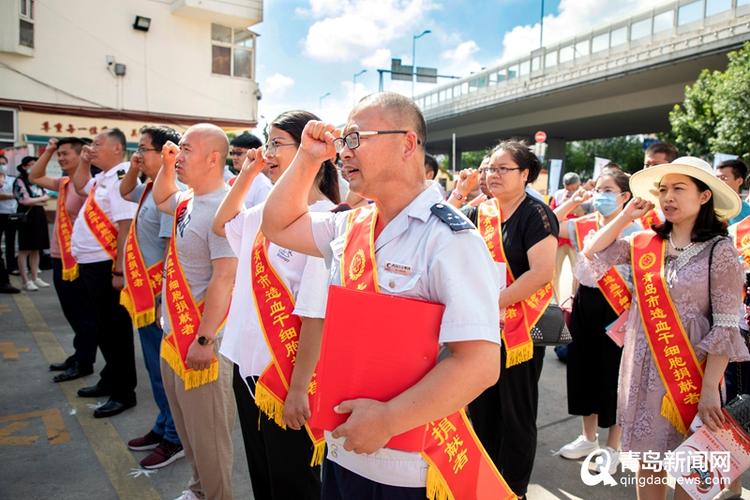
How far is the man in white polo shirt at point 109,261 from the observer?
4277 millimetres

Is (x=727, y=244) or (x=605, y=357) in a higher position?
(x=727, y=244)

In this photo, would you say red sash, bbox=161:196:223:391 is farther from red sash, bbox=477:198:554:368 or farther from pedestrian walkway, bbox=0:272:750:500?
red sash, bbox=477:198:554:368

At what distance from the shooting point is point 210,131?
2.96m

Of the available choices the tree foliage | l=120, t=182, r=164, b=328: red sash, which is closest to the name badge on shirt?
l=120, t=182, r=164, b=328: red sash

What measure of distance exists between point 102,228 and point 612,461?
165 inches

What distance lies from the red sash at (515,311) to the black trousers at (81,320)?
3762 mm

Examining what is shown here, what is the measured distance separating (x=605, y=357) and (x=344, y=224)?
9.06ft

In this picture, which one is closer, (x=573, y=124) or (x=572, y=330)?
(x=572, y=330)

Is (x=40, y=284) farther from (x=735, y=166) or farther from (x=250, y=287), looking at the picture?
(x=735, y=166)

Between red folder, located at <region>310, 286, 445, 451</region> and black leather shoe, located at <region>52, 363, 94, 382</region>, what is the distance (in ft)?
14.4

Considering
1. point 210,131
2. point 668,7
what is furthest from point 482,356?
point 668,7

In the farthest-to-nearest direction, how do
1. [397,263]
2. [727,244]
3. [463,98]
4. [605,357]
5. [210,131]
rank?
[463,98]
[605,357]
[210,131]
[727,244]
[397,263]

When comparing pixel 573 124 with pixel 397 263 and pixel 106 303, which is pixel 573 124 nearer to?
pixel 106 303

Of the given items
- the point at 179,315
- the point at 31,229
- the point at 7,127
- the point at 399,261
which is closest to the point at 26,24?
the point at 7,127
